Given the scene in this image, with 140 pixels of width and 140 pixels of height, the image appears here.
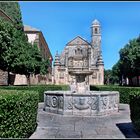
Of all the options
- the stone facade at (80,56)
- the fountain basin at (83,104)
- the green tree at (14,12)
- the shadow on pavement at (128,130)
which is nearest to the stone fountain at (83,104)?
the fountain basin at (83,104)

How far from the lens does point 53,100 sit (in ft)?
47.4

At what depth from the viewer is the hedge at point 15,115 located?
20.8 ft

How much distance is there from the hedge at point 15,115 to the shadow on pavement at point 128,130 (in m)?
2.96

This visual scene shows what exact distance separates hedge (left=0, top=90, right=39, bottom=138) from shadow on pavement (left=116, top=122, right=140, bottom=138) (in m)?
2.96

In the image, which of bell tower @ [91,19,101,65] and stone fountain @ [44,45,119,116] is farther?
bell tower @ [91,19,101,65]

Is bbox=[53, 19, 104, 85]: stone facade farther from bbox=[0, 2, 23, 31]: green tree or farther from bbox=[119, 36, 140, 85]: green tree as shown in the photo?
bbox=[0, 2, 23, 31]: green tree

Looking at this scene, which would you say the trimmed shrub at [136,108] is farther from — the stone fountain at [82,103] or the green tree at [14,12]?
the green tree at [14,12]

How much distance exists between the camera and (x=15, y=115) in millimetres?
6879

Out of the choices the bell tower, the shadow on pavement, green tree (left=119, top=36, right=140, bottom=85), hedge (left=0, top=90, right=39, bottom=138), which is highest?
the bell tower

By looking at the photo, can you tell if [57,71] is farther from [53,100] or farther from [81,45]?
[53,100]

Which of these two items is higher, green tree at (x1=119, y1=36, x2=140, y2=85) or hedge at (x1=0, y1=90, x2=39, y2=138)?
green tree at (x1=119, y1=36, x2=140, y2=85)

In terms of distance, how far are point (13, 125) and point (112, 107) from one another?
8.50 m

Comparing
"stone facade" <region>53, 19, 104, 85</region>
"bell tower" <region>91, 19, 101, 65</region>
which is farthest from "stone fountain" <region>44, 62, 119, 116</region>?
"bell tower" <region>91, 19, 101, 65</region>

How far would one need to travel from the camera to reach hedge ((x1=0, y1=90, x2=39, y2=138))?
250 inches
